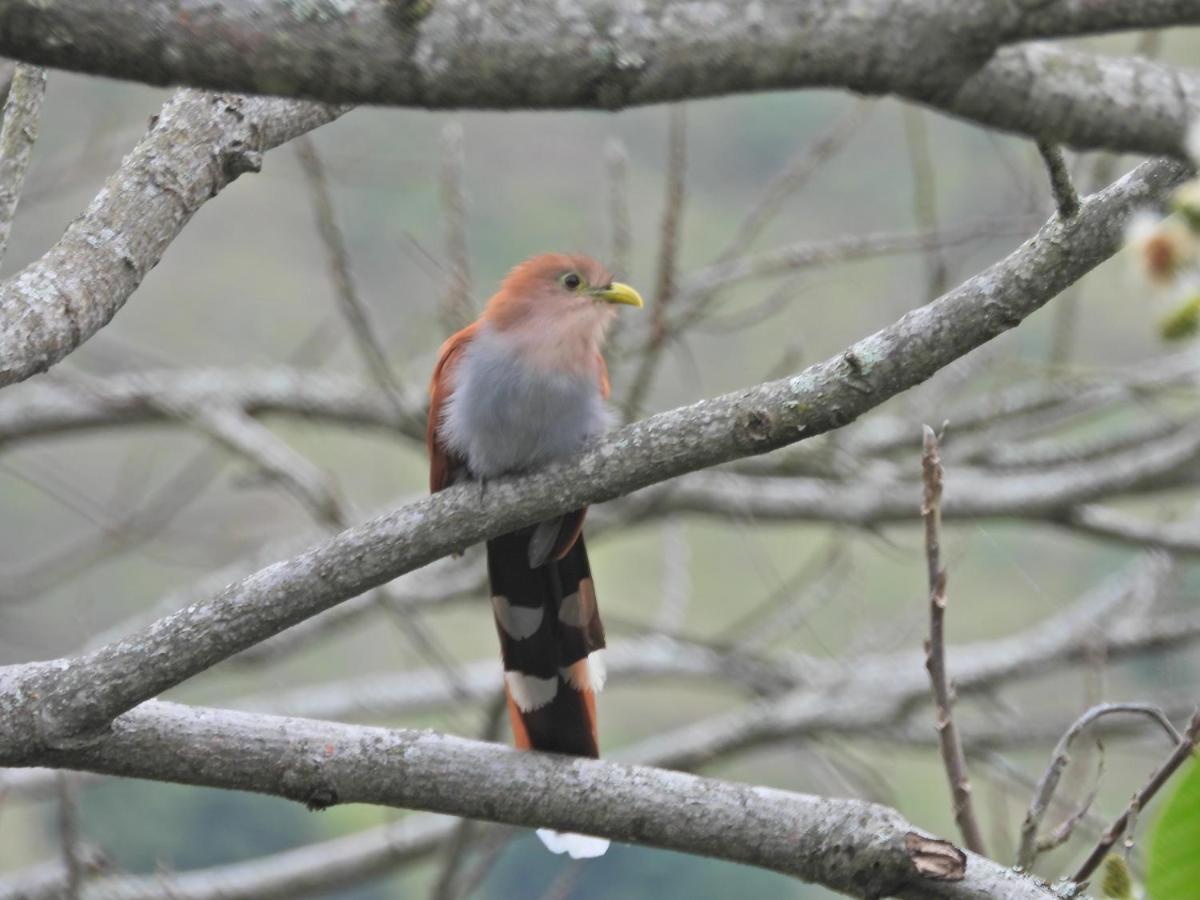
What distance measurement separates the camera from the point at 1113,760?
9.16 metres

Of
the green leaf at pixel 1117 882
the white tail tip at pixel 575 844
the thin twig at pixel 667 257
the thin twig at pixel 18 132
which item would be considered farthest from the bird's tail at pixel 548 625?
the green leaf at pixel 1117 882

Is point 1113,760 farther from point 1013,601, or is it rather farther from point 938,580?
point 938,580

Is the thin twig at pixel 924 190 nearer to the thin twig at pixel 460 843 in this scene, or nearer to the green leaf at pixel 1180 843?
the thin twig at pixel 460 843

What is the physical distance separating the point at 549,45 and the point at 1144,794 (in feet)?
5.81

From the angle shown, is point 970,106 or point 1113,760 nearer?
point 970,106

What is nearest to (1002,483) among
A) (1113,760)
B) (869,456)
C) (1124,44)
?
(869,456)

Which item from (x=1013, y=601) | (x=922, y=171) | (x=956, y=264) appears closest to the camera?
(x=922, y=171)

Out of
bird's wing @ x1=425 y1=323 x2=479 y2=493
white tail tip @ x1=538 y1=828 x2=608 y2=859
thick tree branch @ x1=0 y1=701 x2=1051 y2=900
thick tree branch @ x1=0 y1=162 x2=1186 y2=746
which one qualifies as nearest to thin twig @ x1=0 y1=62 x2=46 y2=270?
thick tree branch @ x1=0 y1=162 x2=1186 y2=746

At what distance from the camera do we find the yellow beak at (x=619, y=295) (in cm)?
Answer: 368

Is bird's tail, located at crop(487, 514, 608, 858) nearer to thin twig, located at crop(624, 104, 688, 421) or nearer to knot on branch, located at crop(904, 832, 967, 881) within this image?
knot on branch, located at crop(904, 832, 967, 881)

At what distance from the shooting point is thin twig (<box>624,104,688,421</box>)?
4.17 metres

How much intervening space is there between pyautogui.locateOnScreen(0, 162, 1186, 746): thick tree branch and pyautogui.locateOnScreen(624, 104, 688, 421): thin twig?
1.86m

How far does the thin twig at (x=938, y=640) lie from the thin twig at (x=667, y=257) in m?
1.78

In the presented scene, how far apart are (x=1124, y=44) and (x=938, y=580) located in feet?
19.9
